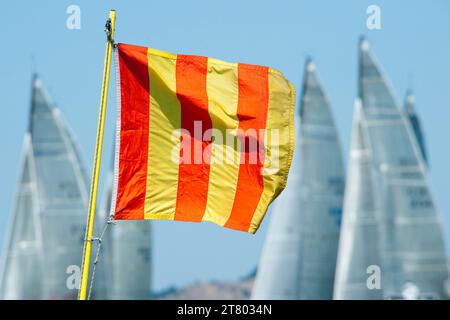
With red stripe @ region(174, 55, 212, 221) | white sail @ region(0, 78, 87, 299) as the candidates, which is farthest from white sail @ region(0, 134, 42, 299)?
red stripe @ region(174, 55, 212, 221)

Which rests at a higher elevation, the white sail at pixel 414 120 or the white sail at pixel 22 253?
the white sail at pixel 414 120

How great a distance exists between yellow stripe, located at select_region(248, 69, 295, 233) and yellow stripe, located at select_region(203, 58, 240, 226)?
33 centimetres

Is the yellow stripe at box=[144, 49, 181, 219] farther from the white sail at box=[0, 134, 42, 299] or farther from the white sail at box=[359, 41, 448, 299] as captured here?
the white sail at box=[0, 134, 42, 299]

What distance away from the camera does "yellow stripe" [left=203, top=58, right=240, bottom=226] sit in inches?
500

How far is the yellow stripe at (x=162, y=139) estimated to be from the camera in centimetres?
1242

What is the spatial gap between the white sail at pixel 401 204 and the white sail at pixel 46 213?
13657 mm

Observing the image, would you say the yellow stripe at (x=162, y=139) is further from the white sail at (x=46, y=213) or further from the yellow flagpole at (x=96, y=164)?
the white sail at (x=46, y=213)

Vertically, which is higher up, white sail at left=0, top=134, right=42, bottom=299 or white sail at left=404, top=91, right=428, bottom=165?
white sail at left=404, top=91, right=428, bottom=165

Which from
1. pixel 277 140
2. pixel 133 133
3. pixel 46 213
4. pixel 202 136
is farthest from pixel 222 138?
pixel 46 213

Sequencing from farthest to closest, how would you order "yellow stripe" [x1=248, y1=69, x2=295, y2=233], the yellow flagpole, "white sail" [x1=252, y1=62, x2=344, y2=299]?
"white sail" [x1=252, y1=62, x2=344, y2=299] → "yellow stripe" [x1=248, y1=69, x2=295, y2=233] → the yellow flagpole

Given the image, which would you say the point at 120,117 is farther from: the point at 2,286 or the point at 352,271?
the point at 2,286

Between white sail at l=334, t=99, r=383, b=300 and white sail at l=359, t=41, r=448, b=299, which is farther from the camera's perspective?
white sail at l=334, t=99, r=383, b=300

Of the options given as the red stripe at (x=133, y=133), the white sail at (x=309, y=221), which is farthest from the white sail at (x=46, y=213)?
the red stripe at (x=133, y=133)

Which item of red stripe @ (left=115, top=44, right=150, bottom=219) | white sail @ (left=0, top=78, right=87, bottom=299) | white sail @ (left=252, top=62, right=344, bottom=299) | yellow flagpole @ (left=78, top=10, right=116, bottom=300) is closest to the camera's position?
yellow flagpole @ (left=78, top=10, right=116, bottom=300)
